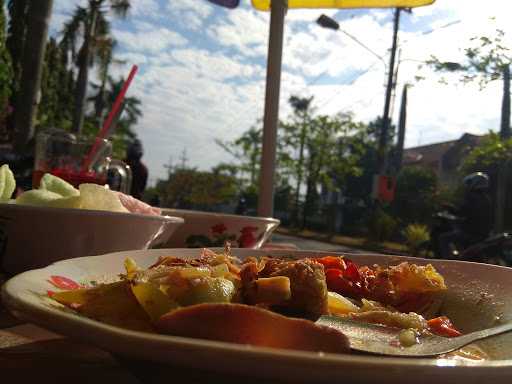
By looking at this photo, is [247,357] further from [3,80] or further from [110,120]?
[3,80]

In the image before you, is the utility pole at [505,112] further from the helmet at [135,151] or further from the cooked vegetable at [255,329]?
the cooked vegetable at [255,329]

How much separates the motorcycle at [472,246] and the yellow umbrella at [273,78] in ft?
15.9

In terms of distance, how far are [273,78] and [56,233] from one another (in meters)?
1.74

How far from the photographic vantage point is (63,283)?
2.03 ft

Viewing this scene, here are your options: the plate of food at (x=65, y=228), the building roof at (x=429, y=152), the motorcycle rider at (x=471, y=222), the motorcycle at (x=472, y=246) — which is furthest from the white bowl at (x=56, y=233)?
the building roof at (x=429, y=152)

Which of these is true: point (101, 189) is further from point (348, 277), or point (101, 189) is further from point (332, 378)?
point (332, 378)

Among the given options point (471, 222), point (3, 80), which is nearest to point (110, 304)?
point (471, 222)

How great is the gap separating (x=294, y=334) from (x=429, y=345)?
0.57ft

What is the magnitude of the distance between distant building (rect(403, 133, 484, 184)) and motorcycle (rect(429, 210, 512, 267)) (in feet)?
71.3

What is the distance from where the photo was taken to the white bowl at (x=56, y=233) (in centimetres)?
88

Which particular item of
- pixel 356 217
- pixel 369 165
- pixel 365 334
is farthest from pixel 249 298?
pixel 369 165

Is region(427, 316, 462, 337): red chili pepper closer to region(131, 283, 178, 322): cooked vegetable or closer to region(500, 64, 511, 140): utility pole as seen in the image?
region(131, 283, 178, 322): cooked vegetable

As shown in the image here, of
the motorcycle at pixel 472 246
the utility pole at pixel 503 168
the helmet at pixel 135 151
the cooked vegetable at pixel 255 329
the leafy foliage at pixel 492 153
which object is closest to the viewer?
the cooked vegetable at pixel 255 329

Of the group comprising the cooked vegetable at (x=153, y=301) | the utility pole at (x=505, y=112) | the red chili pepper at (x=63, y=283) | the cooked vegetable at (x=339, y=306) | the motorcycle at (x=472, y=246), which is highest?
the utility pole at (x=505, y=112)
